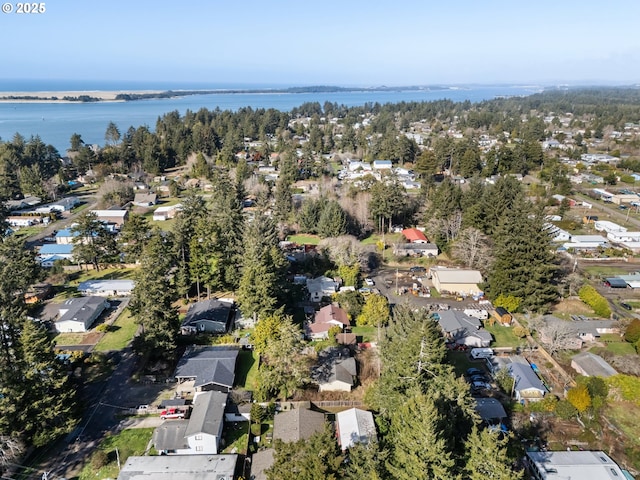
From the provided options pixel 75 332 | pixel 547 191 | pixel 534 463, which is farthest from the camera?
pixel 547 191

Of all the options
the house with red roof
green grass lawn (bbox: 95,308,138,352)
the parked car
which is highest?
the house with red roof

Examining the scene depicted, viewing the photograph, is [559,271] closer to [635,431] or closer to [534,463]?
[635,431]

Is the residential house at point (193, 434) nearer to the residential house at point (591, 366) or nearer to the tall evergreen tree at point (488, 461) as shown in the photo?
the tall evergreen tree at point (488, 461)

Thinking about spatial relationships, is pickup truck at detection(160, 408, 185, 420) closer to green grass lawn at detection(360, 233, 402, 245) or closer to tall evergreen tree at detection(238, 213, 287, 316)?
tall evergreen tree at detection(238, 213, 287, 316)

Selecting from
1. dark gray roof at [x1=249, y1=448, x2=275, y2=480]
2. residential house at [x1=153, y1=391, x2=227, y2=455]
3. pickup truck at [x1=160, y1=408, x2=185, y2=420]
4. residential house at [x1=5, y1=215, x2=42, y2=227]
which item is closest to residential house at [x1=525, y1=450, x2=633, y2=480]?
dark gray roof at [x1=249, y1=448, x2=275, y2=480]

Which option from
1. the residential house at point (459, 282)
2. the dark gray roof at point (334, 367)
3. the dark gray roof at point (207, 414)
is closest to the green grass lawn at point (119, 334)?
the dark gray roof at point (207, 414)

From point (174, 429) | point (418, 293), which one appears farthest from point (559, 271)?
point (174, 429)
